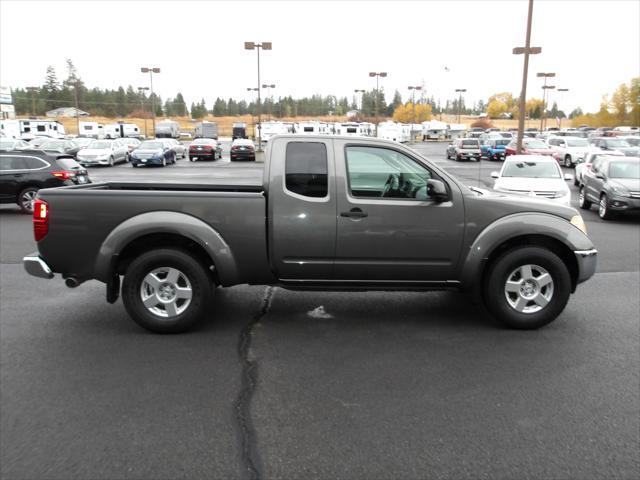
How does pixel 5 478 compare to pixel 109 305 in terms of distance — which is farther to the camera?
pixel 109 305

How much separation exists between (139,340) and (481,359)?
317 centimetres

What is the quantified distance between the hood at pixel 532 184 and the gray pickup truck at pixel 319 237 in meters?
7.50

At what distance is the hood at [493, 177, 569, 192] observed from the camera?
12570 millimetres

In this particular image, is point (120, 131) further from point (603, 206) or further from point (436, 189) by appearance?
point (436, 189)

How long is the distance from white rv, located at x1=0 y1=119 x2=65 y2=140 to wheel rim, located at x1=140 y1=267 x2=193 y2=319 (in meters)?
59.7

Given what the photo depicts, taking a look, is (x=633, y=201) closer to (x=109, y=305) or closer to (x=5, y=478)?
(x=109, y=305)

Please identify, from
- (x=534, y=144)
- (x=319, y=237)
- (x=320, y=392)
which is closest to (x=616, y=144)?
(x=534, y=144)

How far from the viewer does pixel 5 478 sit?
298 centimetres

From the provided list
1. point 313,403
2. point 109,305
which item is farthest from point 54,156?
point 313,403

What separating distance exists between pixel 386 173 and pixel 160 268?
95.1 inches

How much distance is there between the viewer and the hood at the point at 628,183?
43.8 feet

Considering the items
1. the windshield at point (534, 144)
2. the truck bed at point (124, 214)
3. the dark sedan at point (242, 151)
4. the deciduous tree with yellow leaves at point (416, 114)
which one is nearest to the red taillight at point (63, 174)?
the truck bed at point (124, 214)

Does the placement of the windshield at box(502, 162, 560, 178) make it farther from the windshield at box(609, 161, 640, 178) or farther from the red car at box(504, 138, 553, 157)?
the red car at box(504, 138, 553, 157)

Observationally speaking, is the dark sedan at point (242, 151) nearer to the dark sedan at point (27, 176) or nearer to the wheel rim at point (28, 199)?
the dark sedan at point (27, 176)
